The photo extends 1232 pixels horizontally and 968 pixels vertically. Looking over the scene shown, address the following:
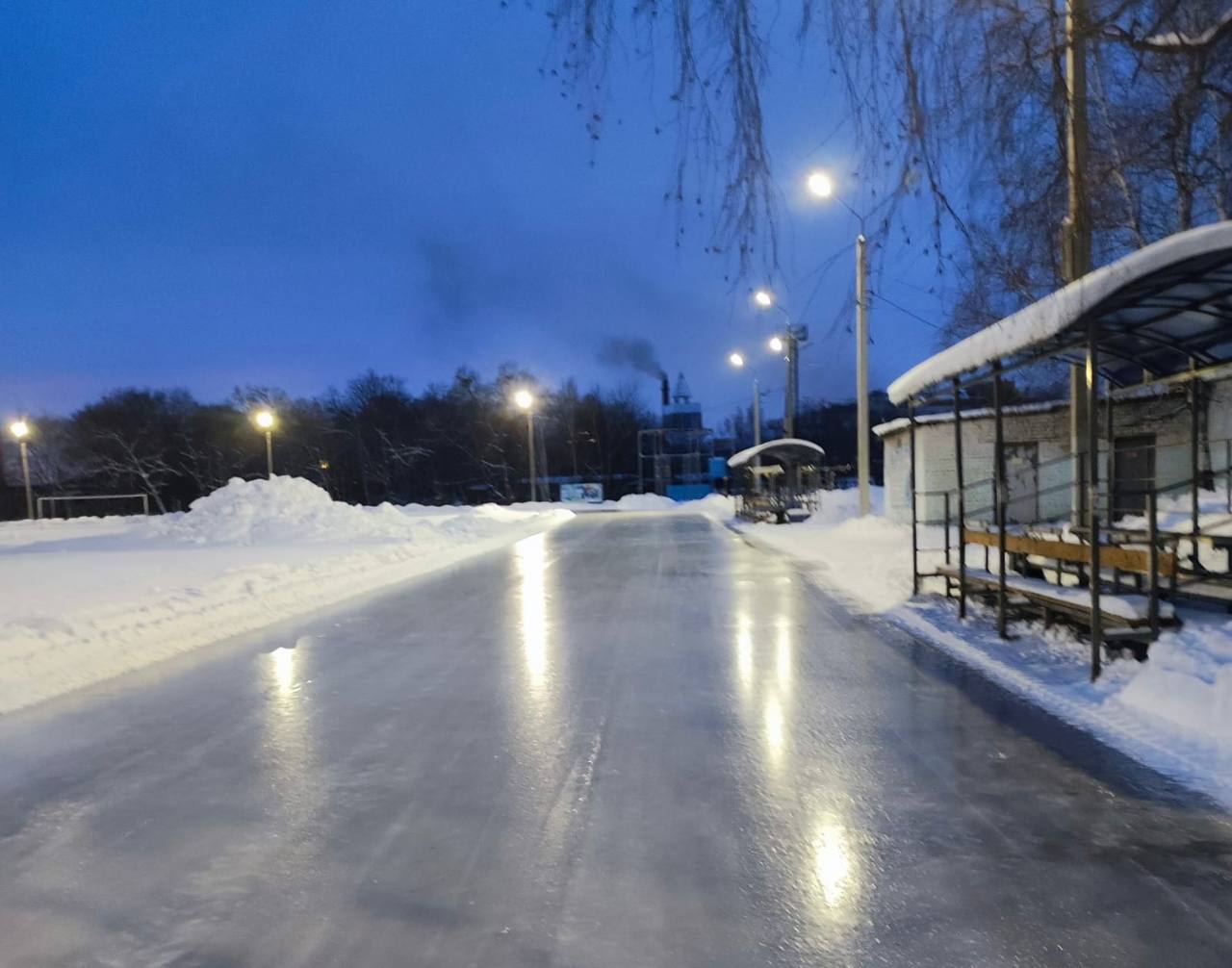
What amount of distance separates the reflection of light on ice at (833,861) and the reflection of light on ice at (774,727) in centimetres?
110

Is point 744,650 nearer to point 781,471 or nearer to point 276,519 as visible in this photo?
point 276,519

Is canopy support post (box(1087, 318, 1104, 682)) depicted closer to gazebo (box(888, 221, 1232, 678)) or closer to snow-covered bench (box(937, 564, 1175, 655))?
gazebo (box(888, 221, 1232, 678))

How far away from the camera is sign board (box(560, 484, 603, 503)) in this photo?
60375 millimetres

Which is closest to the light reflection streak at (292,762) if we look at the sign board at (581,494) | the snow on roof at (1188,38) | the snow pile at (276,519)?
the snow on roof at (1188,38)

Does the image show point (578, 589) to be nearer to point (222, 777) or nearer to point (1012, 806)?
point (222, 777)

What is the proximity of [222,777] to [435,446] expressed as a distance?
6942cm

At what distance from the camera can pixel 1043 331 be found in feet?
22.7

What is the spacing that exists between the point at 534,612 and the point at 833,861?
308 inches

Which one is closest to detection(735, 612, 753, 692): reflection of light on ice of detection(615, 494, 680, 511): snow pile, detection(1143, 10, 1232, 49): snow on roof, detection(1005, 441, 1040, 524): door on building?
detection(1143, 10, 1232, 49): snow on roof

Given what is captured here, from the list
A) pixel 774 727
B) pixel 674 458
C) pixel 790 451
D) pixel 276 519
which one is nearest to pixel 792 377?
pixel 790 451

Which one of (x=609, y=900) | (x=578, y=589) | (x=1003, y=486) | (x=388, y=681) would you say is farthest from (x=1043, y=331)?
(x=578, y=589)

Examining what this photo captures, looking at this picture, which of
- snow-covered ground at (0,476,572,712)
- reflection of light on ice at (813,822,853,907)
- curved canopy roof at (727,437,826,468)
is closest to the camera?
reflection of light on ice at (813,822,853,907)

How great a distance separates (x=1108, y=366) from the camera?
1038cm

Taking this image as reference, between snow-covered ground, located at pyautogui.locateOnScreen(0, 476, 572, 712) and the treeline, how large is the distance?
111 feet
